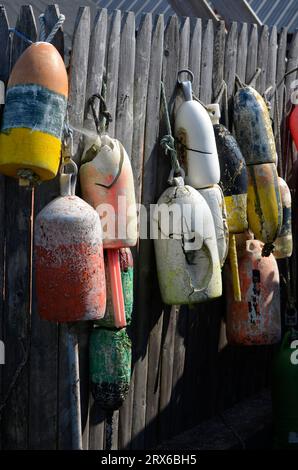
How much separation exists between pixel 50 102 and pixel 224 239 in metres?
1.39

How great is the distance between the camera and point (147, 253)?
4180mm

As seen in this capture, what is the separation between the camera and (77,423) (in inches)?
140

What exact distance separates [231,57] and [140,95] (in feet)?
3.16

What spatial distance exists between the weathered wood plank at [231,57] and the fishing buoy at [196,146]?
630 mm

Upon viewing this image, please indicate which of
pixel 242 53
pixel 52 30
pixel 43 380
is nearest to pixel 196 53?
pixel 242 53

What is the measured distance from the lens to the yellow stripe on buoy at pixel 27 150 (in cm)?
323

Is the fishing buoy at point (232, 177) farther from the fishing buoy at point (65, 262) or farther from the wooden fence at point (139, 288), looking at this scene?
the fishing buoy at point (65, 262)

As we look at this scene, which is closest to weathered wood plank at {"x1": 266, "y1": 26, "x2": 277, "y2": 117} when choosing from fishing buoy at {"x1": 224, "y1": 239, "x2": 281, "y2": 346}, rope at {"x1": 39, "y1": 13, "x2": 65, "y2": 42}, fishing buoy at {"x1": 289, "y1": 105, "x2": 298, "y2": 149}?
fishing buoy at {"x1": 289, "y1": 105, "x2": 298, "y2": 149}

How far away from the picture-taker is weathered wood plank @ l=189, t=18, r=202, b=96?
177 inches

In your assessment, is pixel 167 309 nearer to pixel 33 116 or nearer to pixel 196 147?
→ pixel 196 147

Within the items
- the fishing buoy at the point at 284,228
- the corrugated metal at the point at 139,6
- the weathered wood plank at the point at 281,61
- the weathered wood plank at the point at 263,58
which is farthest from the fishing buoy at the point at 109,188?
the corrugated metal at the point at 139,6

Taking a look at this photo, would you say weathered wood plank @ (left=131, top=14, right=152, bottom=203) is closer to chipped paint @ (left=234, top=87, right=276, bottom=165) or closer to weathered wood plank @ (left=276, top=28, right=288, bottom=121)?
chipped paint @ (left=234, top=87, right=276, bottom=165)

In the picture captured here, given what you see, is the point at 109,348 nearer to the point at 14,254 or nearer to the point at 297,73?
the point at 14,254

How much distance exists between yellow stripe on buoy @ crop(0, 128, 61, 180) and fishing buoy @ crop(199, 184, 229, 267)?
3.82 ft
